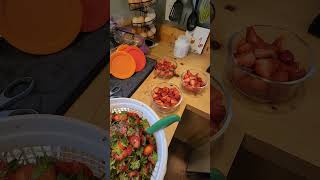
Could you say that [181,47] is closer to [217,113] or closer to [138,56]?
[138,56]

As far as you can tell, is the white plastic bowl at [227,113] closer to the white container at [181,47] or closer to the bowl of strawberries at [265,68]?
the bowl of strawberries at [265,68]

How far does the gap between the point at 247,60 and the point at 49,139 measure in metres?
0.47

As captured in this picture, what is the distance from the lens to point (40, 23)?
718 millimetres

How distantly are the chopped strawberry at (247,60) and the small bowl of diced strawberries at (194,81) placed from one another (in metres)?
0.15

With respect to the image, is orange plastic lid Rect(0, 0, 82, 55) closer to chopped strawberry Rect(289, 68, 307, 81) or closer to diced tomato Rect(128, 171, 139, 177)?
diced tomato Rect(128, 171, 139, 177)

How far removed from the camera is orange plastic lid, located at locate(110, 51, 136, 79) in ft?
2.73

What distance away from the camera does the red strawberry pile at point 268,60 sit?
2.14 feet

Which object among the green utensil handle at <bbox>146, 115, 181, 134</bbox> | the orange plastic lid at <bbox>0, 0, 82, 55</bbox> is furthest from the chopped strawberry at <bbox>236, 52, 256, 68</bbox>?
the orange plastic lid at <bbox>0, 0, 82, 55</bbox>

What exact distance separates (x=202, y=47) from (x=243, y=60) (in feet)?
0.83

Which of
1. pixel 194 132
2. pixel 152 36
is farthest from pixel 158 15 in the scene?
pixel 194 132

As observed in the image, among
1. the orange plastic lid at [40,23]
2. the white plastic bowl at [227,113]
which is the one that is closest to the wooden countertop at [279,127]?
the white plastic bowl at [227,113]

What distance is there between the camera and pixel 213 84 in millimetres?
772

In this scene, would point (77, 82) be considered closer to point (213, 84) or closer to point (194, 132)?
point (213, 84)

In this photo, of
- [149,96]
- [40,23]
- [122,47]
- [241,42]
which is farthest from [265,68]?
[40,23]
